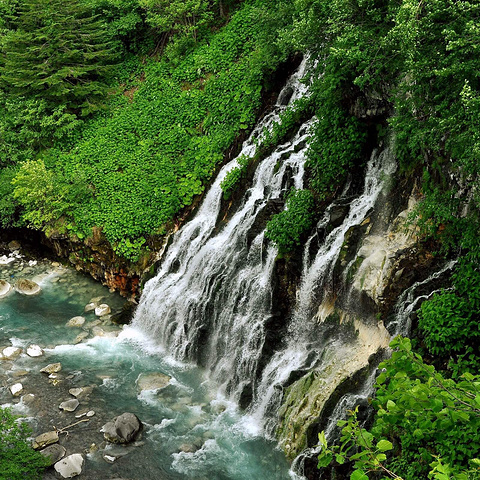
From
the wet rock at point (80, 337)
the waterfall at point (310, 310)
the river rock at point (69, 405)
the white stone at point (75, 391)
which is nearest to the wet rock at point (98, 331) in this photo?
the wet rock at point (80, 337)

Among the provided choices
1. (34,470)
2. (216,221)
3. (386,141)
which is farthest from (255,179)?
(34,470)

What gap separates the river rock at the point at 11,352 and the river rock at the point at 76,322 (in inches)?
63.5

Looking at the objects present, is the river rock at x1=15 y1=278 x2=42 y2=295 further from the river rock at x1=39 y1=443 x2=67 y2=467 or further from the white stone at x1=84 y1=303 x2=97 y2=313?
the river rock at x1=39 y1=443 x2=67 y2=467

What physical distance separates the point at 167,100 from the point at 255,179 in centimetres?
670

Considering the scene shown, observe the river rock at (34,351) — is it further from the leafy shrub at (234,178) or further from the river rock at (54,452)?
the leafy shrub at (234,178)

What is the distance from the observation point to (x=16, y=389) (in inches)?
434

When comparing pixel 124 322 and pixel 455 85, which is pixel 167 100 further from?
pixel 455 85

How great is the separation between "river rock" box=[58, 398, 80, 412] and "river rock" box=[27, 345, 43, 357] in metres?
2.22

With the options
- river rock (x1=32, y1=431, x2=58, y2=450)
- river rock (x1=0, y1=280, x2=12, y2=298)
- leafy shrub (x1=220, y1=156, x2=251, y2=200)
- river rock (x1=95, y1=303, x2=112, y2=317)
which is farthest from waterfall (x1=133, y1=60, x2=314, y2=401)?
river rock (x1=0, y1=280, x2=12, y2=298)

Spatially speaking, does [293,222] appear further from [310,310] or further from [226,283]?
[226,283]

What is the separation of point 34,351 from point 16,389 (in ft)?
4.75

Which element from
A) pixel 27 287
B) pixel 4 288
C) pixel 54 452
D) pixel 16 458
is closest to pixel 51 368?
pixel 54 452

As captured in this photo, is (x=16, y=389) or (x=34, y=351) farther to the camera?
(x=34, y=351)

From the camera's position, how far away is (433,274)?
7.70 metres
